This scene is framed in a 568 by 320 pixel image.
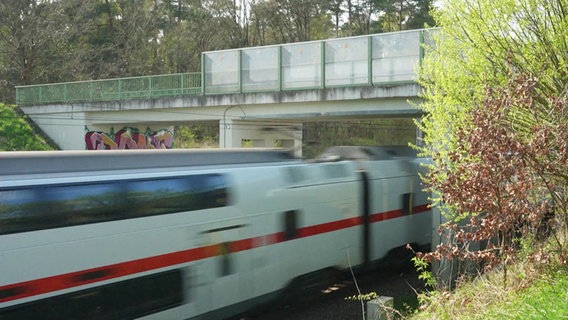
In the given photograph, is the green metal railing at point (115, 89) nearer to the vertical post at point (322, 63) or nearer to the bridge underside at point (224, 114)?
the bridge underside at point (224, 114)

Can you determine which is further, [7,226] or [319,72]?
[319,72]

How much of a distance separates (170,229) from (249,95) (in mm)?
20122

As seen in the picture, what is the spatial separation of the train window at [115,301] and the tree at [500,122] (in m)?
3.31

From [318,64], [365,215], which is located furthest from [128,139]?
[365,215]

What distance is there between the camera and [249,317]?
9734 mm

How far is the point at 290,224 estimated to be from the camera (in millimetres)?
9734

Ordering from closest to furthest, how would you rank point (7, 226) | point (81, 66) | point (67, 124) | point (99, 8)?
1. point (7, 226)
2. point (67, 124)
3. point (81, 66)
4. point (99, 8)

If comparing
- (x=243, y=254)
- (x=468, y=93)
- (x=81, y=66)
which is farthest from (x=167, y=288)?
(x=81, y=66)

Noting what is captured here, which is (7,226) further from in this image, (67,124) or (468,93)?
(67,124)

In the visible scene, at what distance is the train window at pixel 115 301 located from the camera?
616 centimetres

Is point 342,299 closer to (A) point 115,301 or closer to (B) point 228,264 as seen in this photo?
(B) point 228,264

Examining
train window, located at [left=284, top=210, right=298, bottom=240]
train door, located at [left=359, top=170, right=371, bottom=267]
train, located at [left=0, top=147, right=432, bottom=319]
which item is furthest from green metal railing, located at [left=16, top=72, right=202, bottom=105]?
train window, located at [left=284, top=210, right=298, bottom=240]

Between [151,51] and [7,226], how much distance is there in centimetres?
5048

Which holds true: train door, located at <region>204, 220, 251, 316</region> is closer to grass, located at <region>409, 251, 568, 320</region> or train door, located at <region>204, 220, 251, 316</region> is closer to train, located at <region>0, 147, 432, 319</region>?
train, located at <region>0, 147, 432, 319</region>
